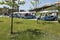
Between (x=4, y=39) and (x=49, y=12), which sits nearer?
(x=4, y=39)

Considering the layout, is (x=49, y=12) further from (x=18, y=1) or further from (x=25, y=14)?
(x=18, y=1)

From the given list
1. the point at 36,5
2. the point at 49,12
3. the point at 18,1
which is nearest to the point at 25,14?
the point at 49,12

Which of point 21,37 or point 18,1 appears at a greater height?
point 18,1

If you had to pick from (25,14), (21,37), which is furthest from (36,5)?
(25,14)

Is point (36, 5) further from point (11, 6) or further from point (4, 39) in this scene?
point (4, 39)

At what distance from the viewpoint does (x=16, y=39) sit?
11914 millimetres

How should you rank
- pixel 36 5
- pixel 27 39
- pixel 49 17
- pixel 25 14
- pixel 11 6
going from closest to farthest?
pixel 27 39
pixel 11 6
pixel 36 5
pixel 49 17
pixel 25 14

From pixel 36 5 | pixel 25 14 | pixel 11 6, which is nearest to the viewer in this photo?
pixel 11 6

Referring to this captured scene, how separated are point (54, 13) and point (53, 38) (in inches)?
950

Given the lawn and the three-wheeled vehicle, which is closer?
the lawn

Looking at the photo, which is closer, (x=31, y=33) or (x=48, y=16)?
(x=31, y=33)

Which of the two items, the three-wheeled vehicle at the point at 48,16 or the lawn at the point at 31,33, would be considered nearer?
the lawn at the point at 31,33

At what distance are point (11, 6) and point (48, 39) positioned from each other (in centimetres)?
406

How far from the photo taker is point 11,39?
1201 cm
